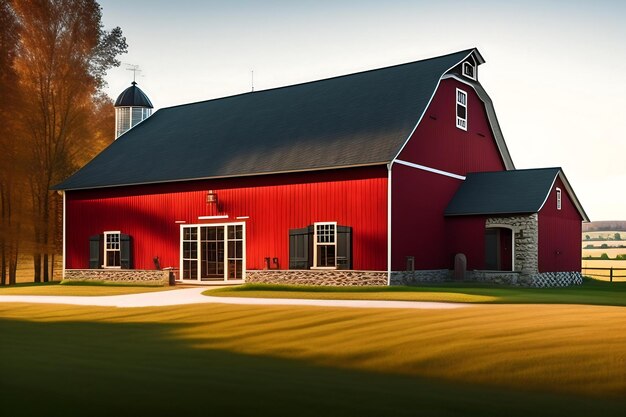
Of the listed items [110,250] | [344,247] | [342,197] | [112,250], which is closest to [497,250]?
[344,247]

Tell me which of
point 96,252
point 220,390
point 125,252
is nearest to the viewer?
point 220,390

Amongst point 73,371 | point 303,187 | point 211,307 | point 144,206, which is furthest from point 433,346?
point 144,206

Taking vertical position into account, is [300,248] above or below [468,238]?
below

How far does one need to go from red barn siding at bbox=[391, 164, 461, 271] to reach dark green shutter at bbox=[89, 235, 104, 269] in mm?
14263

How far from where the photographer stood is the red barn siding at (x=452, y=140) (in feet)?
87.9

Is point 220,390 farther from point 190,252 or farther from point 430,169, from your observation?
point 190,252

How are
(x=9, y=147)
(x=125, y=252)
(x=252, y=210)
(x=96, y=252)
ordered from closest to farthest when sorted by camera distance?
(x=252, y=210)
(x=125, y=252)
(x=96, y=252)
(x=9, y=147)

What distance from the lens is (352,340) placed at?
13375 mm

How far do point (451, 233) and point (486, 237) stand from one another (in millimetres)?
1304

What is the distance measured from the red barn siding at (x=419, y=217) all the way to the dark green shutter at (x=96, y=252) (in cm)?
1426

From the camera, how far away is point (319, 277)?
84.5 ft

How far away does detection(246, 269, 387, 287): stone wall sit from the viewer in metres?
24.8

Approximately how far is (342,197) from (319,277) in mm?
2878

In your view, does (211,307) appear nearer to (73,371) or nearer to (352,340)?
(352,340)
